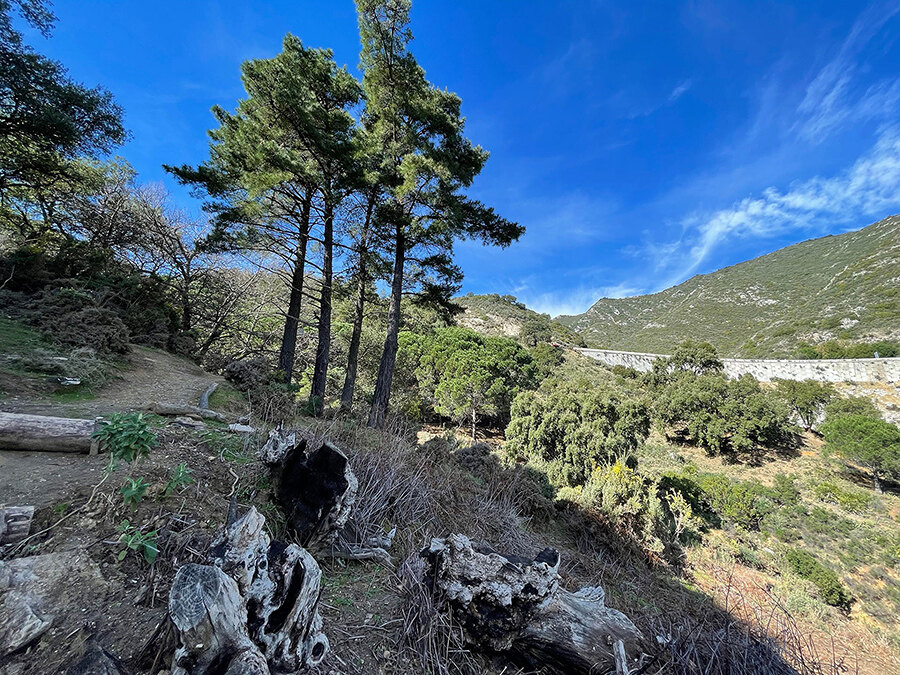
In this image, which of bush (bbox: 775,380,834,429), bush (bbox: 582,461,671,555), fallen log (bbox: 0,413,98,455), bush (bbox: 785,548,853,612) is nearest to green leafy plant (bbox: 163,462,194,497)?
fallen log (bbox: 0,413,98,455)

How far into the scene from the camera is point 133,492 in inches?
71.9

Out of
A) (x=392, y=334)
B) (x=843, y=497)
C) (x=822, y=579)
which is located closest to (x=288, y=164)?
(x=392, y=334)

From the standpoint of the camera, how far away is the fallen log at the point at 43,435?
8.34 feet

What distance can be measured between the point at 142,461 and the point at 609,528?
815 cm

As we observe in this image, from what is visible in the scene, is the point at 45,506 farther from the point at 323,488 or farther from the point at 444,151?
the point at 444,151

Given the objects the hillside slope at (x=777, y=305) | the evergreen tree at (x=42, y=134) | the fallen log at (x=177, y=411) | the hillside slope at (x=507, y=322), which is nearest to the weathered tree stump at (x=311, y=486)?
the fallen log at (x=177, y=411)

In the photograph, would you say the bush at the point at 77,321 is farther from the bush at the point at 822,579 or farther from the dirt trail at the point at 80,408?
the bush at the point at 822,579

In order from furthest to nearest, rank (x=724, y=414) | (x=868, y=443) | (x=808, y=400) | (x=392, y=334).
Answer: (x=808, y=400)
(x=724, y=414)
(x=868, y=443)
(x=392, y=334)

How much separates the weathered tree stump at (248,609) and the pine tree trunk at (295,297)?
721cm

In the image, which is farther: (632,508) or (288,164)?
(632,508)

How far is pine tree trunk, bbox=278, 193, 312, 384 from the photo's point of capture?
26.4 ft

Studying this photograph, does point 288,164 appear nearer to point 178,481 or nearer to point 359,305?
point 359,305

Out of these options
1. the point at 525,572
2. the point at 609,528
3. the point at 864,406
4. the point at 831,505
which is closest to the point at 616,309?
the point at 864,406

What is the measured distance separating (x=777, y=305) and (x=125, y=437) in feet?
240
